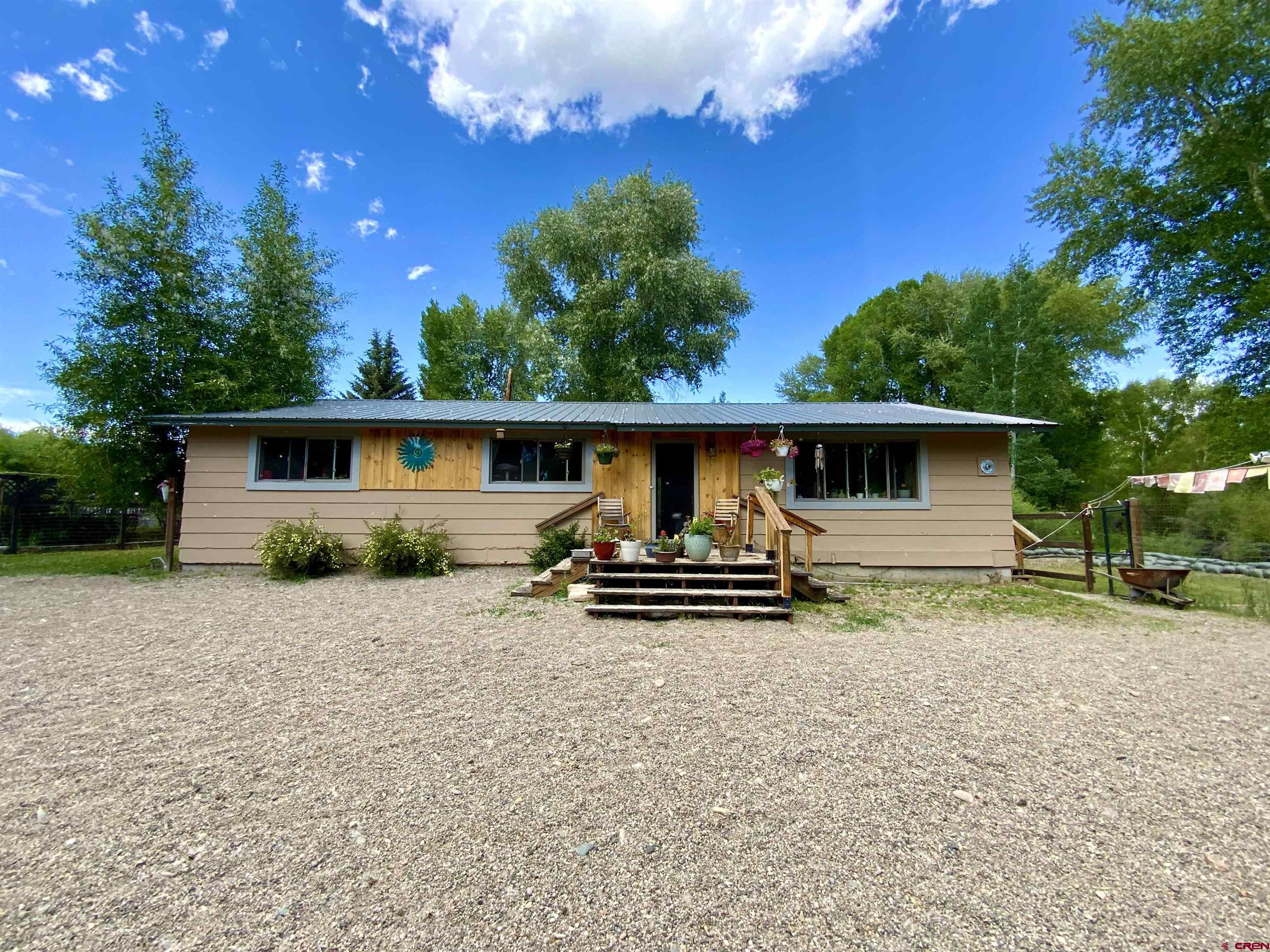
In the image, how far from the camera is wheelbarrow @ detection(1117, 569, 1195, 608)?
22.2 feet

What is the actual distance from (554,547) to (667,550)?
2552 mm

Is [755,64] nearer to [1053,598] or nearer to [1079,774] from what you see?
[1053,598]

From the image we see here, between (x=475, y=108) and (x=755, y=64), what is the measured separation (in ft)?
27.6

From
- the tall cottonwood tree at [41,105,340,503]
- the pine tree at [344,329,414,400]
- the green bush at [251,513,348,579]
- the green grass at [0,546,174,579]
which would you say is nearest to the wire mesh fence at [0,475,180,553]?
the green grass at [0,546,174,579]

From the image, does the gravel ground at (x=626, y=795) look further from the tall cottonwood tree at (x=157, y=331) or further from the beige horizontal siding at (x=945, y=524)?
the tall cottonwood tree at (x=157, y=331)

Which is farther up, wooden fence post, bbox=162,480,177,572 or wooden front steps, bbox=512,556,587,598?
wooden fence post, bbox=162,480,177,572

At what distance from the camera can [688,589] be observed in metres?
6.02

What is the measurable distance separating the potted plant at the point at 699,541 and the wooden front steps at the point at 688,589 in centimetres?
10

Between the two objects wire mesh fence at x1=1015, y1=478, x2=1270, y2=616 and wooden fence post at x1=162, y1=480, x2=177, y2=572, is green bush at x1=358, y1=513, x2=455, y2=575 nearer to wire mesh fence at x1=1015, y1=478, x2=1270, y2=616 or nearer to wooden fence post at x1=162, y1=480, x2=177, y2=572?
wooden fence post at x1=162, y1=480, x2=177, y2=572

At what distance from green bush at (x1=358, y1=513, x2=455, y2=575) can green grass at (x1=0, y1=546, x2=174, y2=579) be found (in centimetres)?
384

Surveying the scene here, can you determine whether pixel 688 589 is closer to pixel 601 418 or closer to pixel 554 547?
pixel 554 547

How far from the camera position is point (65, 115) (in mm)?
9484

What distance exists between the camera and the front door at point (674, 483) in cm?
866

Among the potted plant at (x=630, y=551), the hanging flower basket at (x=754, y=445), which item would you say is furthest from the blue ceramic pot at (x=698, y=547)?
the hanging flower basket at (x=754, y=445)
